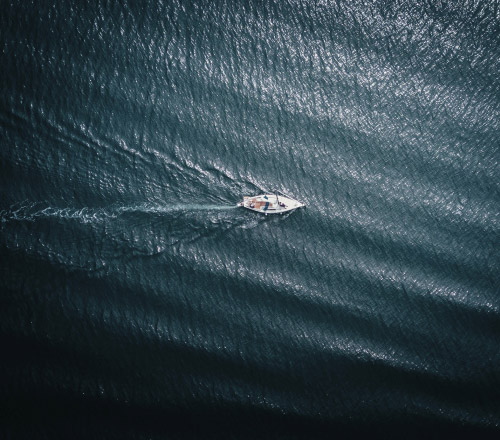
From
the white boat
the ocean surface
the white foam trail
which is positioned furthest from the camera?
the white boat

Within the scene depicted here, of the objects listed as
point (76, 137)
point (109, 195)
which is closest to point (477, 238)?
point (109, 195)

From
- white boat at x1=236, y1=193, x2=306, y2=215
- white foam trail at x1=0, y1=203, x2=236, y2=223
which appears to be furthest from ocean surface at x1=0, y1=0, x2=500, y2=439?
white boat at x1=236, y1=193, x2=306, y2=215

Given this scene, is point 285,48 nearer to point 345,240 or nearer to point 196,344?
point 345,240

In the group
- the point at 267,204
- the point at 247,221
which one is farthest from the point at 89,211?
the point at 267,204

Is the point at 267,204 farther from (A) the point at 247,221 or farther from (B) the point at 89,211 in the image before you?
(B) the point at 89,211

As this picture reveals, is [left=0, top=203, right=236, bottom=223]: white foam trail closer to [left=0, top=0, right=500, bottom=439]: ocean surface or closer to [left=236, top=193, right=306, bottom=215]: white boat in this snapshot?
[left=0, top=0, right=500, bottom=439]: ocean surface

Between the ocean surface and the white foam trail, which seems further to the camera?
the white foam trail
